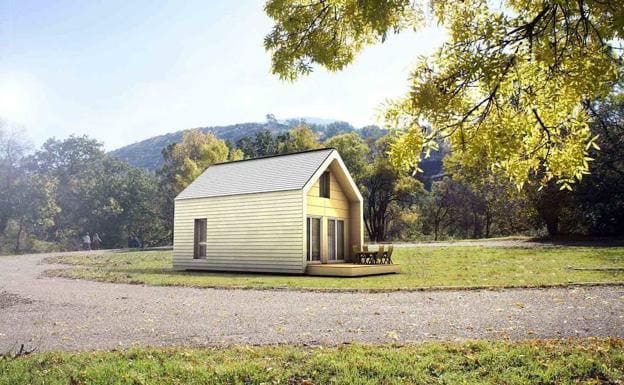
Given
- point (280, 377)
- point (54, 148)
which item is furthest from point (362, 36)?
point (54, 148)

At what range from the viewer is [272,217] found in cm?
1938

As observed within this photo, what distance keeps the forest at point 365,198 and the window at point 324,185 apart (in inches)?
551

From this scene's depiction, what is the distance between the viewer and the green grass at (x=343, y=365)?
5004 mm

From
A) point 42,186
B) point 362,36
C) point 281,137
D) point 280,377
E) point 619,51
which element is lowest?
point 280,377

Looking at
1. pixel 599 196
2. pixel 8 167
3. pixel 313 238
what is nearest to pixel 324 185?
pixel 313 238

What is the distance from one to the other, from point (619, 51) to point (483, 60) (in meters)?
2.00

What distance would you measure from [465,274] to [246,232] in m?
8.83

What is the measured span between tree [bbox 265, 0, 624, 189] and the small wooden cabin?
12.0m

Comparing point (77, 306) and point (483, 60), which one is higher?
point (483, 60)

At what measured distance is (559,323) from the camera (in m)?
7.55

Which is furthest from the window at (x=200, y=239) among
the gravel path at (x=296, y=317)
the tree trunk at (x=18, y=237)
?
the tree trunk at (x=18, y=237)

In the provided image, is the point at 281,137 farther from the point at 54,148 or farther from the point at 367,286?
the point at 367,286

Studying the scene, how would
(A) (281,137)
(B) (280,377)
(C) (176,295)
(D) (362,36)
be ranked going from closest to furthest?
(B) (280,377)
(D) (362,36)
(C) (176,295)
(A) (281,137)

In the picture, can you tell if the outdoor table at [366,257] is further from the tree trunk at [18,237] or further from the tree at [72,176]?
the tree at [72,176]
